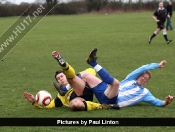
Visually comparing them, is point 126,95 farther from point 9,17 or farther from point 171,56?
point 9,17

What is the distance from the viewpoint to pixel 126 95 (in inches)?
292

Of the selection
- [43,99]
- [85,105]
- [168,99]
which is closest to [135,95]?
[168,99]

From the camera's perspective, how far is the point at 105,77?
7.00 m

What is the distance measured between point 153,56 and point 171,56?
2.03 feet

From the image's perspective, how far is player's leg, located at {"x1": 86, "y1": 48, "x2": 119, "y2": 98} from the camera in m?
7.00

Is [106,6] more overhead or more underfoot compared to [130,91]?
more underfoot

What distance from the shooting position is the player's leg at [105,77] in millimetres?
7004

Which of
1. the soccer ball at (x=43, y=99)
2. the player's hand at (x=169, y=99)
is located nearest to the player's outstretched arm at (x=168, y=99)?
the player's hand at (x=169, y=99)

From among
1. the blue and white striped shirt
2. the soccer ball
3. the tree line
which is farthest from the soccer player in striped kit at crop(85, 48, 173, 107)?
A: the tree line

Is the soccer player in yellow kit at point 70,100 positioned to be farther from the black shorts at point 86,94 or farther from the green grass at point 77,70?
the green grass at point 77,70

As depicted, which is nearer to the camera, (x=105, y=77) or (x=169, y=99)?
(x=105, y=77)

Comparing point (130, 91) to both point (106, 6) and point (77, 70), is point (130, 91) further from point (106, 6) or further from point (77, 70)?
point (106, 6)

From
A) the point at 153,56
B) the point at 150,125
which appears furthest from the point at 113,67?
the point at 150,125

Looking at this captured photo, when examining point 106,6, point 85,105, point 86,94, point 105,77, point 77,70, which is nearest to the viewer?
point 105,77
